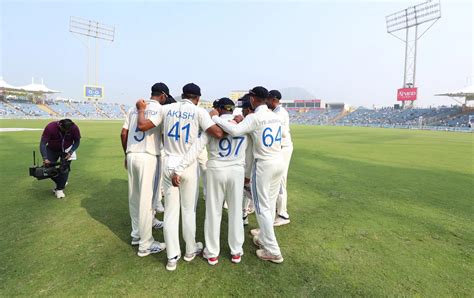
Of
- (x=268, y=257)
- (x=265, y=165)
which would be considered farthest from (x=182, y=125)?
(x=268, y=257)

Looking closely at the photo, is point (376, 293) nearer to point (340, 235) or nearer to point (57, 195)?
point (340, 235)

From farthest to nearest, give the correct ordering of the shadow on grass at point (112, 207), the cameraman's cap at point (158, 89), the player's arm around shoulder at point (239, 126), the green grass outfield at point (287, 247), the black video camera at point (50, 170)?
the black video camera at point (50, 170) < the shadow on grass at point (112, 207) < the cameraman's cap at point (158, 89) < the player's arm around shoulder at point (239, 126) < the green grass outfield at point (287, 247)

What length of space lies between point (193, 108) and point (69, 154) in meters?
3.93

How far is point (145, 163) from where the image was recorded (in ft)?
11.7

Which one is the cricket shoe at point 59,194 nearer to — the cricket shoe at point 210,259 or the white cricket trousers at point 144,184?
the white cricket trousers at point 144,184

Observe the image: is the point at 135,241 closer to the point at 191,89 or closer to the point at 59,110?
the point at 191,89

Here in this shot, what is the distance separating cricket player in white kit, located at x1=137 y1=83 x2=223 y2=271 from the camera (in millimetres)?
3248

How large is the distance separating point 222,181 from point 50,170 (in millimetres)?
4169

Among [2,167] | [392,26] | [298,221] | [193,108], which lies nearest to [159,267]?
[193,108]

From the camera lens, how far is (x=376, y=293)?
9.39ft

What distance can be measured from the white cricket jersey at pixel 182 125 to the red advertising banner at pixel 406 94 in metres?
62.0

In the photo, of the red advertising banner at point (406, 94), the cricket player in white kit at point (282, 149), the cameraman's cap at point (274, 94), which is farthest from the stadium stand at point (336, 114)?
the cameraman's cap at point (274, 94)

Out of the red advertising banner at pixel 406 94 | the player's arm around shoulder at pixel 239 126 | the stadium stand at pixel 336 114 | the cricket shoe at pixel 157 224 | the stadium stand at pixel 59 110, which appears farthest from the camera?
the red advertising banner at pixel 406 94

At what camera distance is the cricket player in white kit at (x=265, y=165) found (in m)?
3.40
